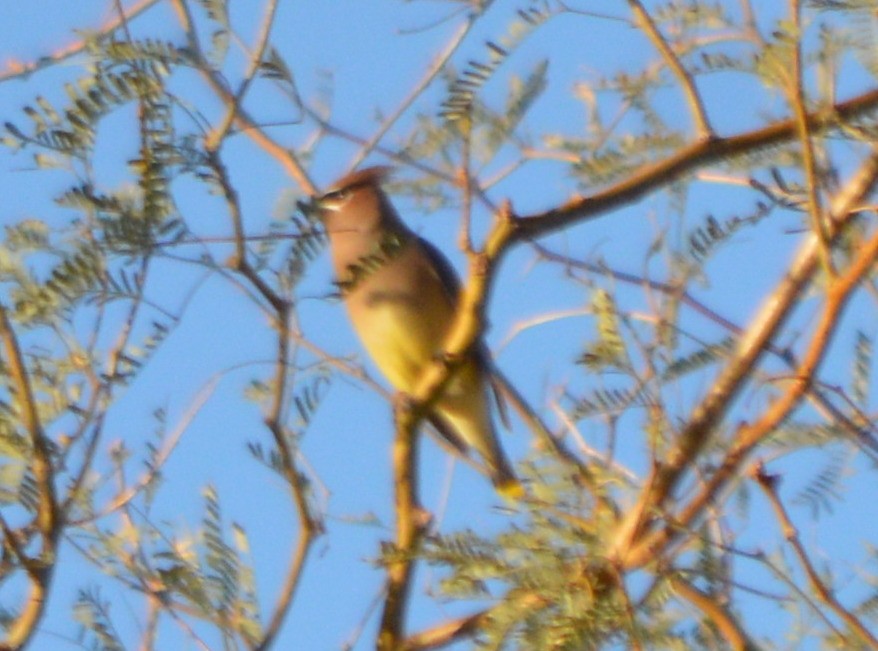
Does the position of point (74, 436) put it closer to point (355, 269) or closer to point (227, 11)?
point (355, 269)

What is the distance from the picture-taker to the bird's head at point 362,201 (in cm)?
427

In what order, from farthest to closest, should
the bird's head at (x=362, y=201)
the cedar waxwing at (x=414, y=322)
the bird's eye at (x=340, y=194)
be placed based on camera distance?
the cedar waxwing at (x=414, y=322)
the bird's head at (x=362, y=201)
the bird's eye at (x=340, y=194)

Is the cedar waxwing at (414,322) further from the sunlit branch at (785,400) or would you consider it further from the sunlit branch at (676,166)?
the sunlit branch at (676,166)

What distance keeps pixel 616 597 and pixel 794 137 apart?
727mm

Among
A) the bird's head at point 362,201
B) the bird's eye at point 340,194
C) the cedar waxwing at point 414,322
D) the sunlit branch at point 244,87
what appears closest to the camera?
the sunlit branch at point 244,87

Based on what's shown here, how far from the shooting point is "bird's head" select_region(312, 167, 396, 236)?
4.27 metres

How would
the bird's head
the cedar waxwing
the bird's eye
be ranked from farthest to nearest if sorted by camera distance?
the cedar waxwing
the bird's head
the bird's eye

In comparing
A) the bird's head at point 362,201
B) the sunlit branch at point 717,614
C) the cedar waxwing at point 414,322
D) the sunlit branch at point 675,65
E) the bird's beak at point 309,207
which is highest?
the bird's head at point 362,201

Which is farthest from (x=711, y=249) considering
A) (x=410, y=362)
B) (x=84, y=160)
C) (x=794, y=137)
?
(x=410, y=362)

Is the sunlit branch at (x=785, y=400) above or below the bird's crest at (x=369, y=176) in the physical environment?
below

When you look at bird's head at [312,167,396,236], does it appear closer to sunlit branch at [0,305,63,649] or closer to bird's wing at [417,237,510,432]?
bird's wing at [417,237,510,432]

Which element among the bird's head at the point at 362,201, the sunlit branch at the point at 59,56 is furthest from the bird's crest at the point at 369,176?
the sunlit branch at the point at 59,56

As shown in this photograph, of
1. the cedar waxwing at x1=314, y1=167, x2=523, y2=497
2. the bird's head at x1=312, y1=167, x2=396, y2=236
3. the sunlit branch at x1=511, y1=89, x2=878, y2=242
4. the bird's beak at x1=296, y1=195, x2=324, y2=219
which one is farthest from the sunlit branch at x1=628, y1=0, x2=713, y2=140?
the cedar waxwing at x1=314, y1=167, x2=523, y2=497

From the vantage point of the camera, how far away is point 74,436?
2.46m
